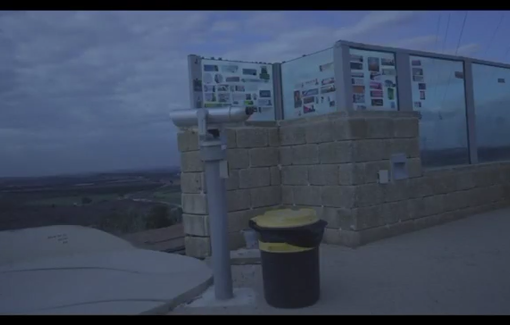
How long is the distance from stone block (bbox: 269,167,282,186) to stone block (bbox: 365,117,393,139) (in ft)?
5.28

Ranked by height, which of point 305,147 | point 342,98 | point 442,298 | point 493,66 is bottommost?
point 442,298

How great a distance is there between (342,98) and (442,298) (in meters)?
3.53

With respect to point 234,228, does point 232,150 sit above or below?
above

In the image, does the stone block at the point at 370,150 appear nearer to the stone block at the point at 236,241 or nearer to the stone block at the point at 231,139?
the stone block at the point at 231,139

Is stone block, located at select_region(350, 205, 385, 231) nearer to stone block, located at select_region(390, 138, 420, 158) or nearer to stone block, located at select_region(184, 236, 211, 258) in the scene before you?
stone block, located at select_region(390, 138, 420, 158)

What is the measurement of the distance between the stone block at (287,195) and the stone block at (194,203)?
5.13ft

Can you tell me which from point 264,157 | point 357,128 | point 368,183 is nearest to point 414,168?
point 368,183

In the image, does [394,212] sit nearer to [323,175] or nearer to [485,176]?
[323,175]

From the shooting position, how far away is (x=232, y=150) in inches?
288

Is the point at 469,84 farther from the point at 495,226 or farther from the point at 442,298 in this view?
the point at 442,298
